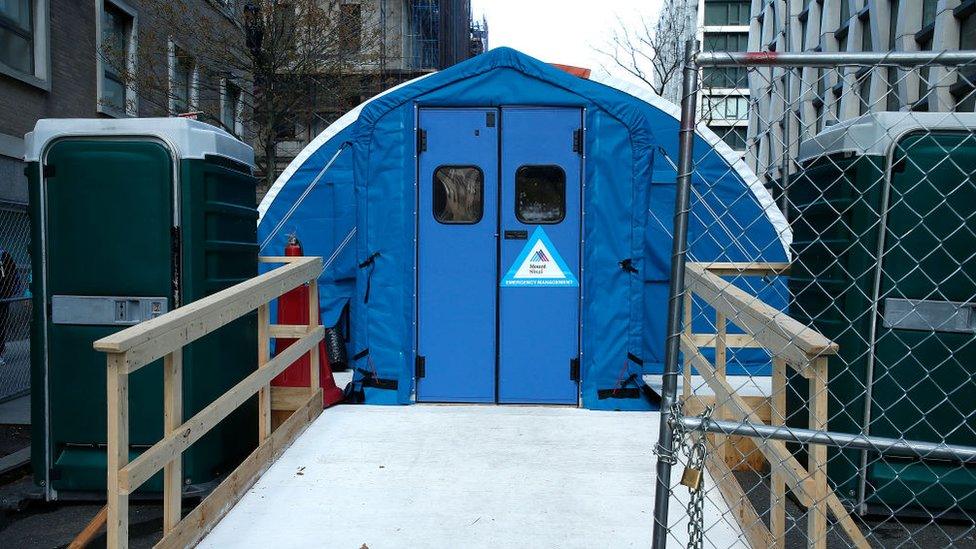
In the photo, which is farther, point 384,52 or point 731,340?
point 384,52

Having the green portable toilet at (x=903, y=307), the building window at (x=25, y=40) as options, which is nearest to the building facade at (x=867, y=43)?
the green portable toilet at (x=903, y=307)

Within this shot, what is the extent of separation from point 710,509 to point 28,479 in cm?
472

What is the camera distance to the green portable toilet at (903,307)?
387 cm

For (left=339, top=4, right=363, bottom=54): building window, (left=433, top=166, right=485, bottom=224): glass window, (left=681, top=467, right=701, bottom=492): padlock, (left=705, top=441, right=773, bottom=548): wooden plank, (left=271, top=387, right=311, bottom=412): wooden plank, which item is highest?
(left=339, top=4, right=363, bottom=54): building window

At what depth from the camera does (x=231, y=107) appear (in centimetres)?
2128

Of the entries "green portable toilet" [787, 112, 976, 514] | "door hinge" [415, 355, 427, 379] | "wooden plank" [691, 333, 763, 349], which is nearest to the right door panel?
"door hinge" [415, 355, 427, 379]

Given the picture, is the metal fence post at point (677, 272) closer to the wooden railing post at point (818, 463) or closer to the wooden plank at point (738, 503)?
the wooden railing post at point (818, 463)

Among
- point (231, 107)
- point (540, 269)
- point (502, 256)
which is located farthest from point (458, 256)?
point (231, 107)

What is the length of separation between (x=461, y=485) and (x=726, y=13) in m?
57.3

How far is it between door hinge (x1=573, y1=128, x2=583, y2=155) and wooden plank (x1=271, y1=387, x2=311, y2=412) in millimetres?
2768

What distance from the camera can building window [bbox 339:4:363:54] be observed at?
1702 cm

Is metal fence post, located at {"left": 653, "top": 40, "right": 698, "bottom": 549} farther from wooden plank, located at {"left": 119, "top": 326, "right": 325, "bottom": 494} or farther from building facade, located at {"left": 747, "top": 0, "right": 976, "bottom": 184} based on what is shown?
wooden plank, located at {"left": 119, "top": 326, "right": 325, "bottom": 494}

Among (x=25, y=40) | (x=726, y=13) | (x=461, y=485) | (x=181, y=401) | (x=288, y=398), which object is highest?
(x=726, y=13)

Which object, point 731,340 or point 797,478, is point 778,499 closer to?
point 797,478
